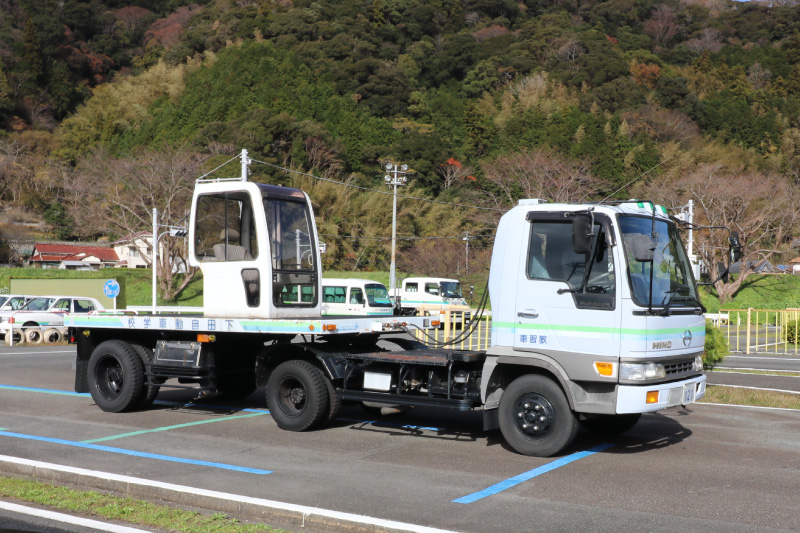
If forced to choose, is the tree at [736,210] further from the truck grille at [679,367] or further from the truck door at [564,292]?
the truck door at [564,292]

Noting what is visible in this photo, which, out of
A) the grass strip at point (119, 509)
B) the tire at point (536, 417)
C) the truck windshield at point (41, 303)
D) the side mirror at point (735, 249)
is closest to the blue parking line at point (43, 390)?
the grass strip at point (119, 509)

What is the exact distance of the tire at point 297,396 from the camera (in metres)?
9.42

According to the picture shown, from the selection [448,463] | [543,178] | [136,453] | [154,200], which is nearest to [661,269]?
[448,463]

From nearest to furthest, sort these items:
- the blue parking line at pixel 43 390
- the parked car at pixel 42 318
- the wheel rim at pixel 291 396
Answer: the wheel rim at pixel 291 396 → the blue parking line at pixel 43 390 → the parked car at pixel 42 318

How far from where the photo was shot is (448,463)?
816cm

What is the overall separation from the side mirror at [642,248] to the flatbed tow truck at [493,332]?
0.02 metres

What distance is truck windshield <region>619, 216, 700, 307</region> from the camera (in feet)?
25.9

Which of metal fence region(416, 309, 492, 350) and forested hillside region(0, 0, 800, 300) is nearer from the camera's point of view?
metal fence region(416, 309, 492, 350)

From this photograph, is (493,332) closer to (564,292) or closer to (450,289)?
(564,292)

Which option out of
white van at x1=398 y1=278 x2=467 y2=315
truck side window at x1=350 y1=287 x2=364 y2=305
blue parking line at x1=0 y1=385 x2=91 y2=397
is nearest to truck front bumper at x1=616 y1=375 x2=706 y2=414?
blue parking line at x1=0 y1=385 x2=91 y2=397

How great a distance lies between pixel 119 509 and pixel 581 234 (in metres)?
4.73

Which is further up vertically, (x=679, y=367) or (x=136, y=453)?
(x=679, y=367)

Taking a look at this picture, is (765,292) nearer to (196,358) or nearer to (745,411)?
(745,411)

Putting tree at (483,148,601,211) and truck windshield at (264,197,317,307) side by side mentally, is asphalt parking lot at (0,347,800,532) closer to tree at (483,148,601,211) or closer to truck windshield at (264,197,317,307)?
truck windshield at (264,197,317,307)
